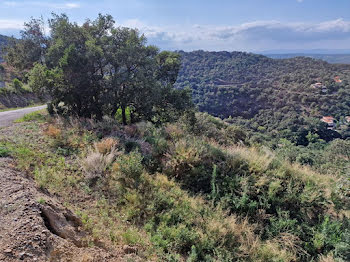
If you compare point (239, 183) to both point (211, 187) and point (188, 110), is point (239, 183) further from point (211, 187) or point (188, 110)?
point (188, 110)

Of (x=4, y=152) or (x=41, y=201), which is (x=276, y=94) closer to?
(x=4, y=152)

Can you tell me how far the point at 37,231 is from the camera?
275 centimetres

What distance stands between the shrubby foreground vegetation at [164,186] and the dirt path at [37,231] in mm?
283

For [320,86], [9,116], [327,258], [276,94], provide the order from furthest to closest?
1. [276,94]
2. [320,86]
3. [9,116]
4. [327,258]

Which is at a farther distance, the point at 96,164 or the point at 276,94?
the point at 276,94

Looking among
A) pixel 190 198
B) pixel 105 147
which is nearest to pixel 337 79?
pixel 190 198

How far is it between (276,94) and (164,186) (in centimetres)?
5573

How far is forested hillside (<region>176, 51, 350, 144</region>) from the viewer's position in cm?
4181

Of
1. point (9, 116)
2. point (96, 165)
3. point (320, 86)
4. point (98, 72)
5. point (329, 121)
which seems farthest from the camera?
point (320, 86)

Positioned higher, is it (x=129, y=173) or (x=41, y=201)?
(x=41, y=201)

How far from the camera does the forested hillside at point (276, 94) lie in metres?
41.8

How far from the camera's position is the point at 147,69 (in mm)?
9141

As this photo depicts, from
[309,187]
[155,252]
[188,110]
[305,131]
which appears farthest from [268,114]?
[155,252]

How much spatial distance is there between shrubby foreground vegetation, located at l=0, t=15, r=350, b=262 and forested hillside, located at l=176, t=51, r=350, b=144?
35464 millimetres
